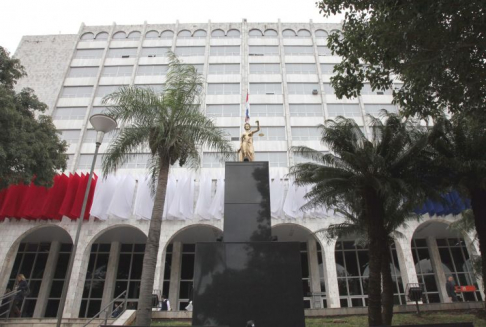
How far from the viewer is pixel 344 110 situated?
33219 millimetres

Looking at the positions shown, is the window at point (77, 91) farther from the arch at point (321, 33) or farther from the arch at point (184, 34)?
the arch at point (321, 33)

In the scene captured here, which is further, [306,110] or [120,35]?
[120,35]

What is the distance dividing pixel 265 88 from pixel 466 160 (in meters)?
23.0

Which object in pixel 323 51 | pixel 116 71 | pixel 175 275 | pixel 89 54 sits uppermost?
pixel 323 51

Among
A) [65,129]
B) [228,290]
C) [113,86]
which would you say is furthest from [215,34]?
[228,290]

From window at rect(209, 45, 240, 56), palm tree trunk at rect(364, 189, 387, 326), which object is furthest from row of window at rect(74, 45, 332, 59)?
palm tree trunk at rect(364, 189, 387, 326)

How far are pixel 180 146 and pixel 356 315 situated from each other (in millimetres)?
11061

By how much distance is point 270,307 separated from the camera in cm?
815

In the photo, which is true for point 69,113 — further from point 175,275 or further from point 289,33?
point 289,33

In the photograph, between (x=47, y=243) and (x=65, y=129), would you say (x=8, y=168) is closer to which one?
(x=47, y=243)

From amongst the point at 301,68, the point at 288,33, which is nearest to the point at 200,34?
the point at 288,33

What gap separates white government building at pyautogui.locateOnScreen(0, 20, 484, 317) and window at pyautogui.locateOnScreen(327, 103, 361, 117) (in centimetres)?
11

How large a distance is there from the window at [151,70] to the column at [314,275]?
2232 cm

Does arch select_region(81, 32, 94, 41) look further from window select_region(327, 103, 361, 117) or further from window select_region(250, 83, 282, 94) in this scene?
window select_region(327, 103, 361, 117)
